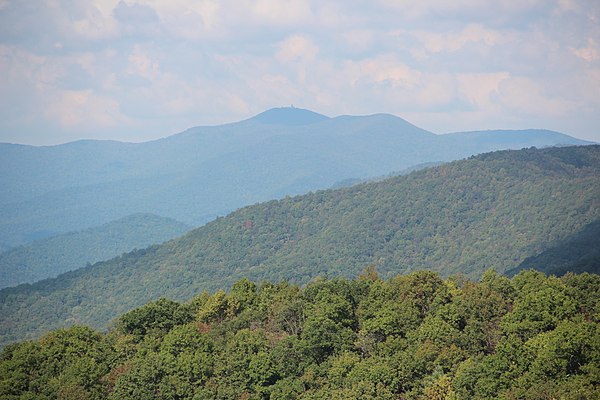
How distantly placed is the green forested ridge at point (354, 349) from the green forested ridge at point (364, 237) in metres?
81.1

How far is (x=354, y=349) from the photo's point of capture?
4700cm

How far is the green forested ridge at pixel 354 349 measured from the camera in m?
39.0

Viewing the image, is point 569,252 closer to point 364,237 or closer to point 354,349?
point 364,237

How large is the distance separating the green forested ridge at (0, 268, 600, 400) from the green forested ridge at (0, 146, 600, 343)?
266ft

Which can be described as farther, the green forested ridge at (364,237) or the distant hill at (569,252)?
the green forested ridge at (364,237)

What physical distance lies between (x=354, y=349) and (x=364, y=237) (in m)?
121

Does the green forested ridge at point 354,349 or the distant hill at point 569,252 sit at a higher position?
the green forested ridge at point 354,349

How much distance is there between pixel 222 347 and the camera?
157ft

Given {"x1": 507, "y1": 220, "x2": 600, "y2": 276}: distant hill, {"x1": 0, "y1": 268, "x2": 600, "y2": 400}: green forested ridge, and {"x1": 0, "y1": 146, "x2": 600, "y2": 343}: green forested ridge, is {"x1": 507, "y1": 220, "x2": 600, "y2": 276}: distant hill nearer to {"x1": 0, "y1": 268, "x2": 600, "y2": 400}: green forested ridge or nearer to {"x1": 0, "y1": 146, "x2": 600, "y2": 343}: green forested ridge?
{"x1": 0, "y1": 146, "x2": 600, "y2": 343}: green forested ridge

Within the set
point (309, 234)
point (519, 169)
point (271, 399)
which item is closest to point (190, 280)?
point (309, 234)

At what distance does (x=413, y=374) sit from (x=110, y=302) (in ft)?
452

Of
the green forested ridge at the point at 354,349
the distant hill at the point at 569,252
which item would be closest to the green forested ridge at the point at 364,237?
the distant hill at the point at 569,252

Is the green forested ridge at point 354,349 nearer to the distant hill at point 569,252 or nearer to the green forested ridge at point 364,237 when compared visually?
the distant hill at point 569,252

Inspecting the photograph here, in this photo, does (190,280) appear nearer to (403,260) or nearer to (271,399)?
(403,260)
